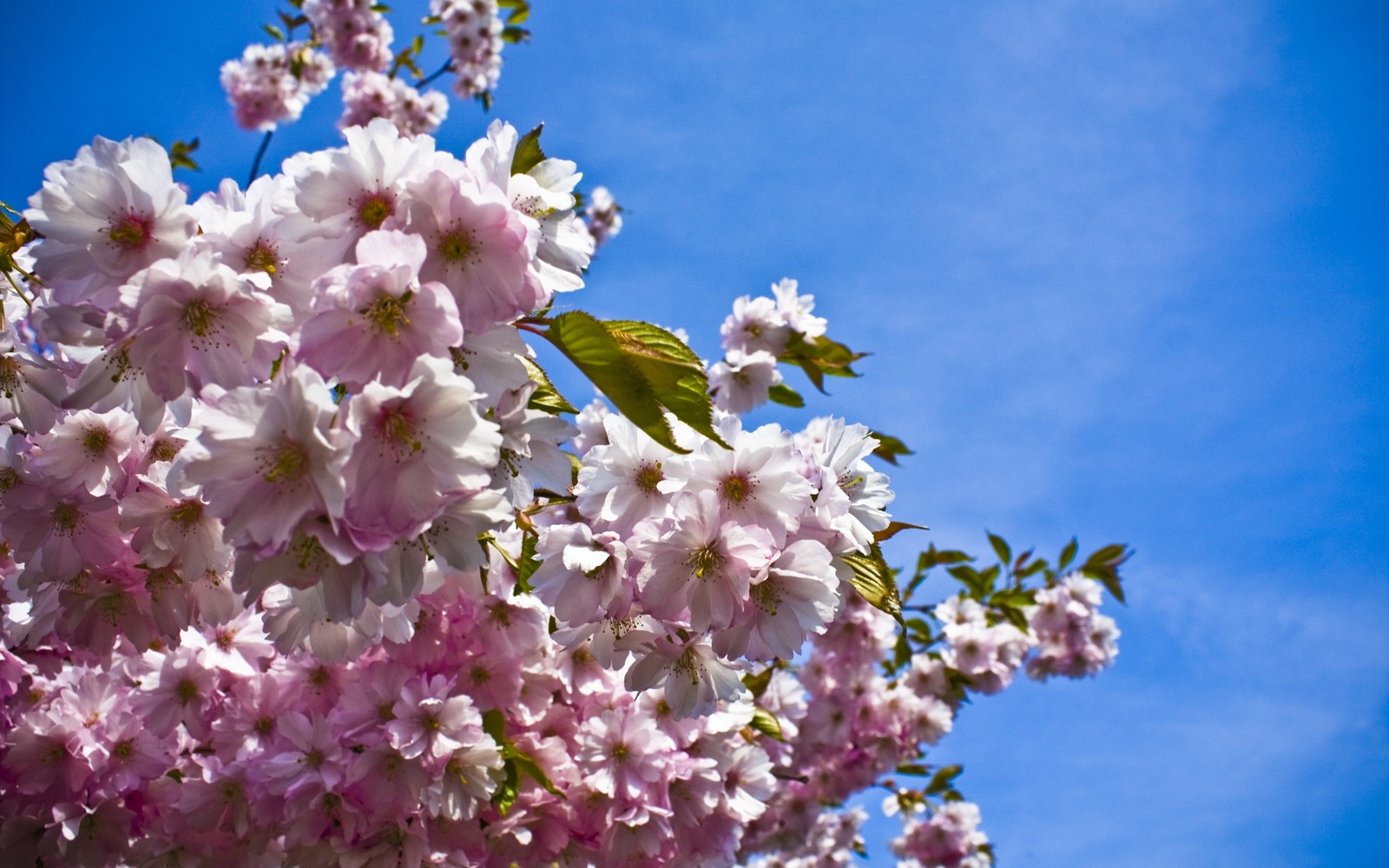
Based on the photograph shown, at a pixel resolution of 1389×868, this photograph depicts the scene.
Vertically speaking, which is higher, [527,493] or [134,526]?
[527,493]

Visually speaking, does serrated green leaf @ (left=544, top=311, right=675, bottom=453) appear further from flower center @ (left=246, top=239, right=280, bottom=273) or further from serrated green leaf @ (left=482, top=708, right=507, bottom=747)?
serrated green leaf @ (left=482, top=708, right=507, bottom=747)

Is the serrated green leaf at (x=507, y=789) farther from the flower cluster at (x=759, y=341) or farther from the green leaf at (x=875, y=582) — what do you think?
the flower cluster at (x=759, y=341)

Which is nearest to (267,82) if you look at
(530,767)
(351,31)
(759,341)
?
(351,31)

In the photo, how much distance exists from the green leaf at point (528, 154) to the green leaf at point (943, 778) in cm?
593

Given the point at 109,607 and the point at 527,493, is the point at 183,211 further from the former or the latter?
the point at 109,607

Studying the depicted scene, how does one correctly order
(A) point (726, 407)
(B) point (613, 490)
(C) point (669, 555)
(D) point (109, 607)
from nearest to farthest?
(C) point (669, 555), (B) point (613, 490), (D) point (109, 607), (A) point (726, 407)


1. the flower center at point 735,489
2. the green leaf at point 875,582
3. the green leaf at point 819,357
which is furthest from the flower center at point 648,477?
the green leaf at point 819,357

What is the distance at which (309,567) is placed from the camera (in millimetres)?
1266

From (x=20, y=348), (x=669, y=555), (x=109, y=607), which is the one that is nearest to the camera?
(x=669, y=555)

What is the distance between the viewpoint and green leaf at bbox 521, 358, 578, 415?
1.55 m

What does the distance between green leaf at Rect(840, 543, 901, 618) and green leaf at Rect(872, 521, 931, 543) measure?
7 cm

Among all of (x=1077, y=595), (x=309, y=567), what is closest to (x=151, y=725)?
(x=309, y=567)

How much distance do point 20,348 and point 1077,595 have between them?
20.9 feet

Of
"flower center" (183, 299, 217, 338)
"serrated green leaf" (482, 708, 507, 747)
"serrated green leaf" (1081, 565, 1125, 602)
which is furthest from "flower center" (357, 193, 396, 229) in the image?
"serrated green leaf" (1081, 565, 1125, 602)
